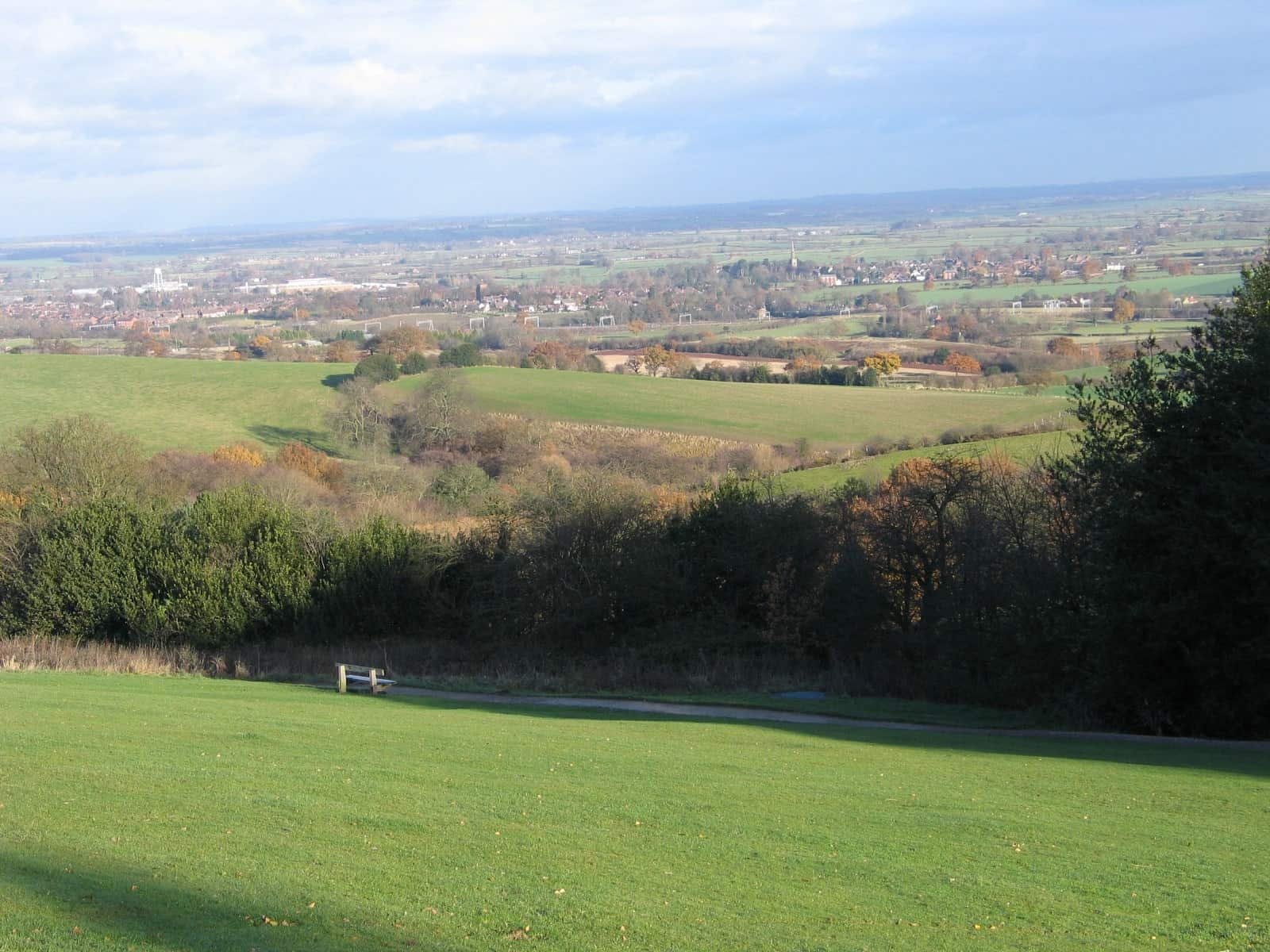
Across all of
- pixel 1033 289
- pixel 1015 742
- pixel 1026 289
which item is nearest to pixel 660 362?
pixel 1033 289

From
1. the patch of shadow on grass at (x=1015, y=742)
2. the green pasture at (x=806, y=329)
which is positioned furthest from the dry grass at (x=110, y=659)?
the green pasture at (x=806, y=329)

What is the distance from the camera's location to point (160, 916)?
7617mm

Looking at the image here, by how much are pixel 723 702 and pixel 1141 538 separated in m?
9.33

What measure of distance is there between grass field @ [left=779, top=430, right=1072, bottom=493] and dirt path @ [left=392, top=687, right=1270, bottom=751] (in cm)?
2341

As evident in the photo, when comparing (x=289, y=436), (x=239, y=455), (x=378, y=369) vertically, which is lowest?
(x=289, y=436)

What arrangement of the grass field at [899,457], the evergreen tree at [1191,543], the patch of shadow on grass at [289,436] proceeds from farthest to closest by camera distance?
the patch of shadow on grass at [289,436]
the grass field at [899,457]
the evergreen tree at [1191,543]

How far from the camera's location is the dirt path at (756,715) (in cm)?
2045

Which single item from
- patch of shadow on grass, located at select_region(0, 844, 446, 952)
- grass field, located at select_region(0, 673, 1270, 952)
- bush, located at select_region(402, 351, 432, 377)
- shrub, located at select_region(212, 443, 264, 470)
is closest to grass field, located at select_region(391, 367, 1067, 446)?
bush, located at select_region(402, 351, 432, 377)

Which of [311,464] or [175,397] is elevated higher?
[175,397]

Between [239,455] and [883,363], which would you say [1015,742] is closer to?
[239,455]

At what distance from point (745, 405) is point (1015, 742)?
184ft

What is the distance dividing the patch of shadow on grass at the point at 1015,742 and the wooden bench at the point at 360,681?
1229mm

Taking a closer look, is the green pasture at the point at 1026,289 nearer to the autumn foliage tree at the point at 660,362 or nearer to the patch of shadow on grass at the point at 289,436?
the autumn foliage tree at the point at 660,362

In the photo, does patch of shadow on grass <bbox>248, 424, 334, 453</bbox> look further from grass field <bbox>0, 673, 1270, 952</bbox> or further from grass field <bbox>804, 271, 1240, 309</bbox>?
grass field <bbox>804, 271, 1240, 309</bbox>
